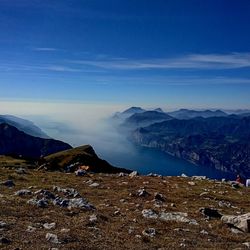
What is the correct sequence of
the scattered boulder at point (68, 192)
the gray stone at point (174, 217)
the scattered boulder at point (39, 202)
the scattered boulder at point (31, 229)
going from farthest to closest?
the scattered boulder at point (68, 192), the gray stone at point (174, 217), the scattered boulder at point (39, 202), the scattered boulder at point (31, 229)

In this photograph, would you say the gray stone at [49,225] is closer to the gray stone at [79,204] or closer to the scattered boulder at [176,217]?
the gray stone at [79,204]

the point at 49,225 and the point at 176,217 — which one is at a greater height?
the point at 49,225

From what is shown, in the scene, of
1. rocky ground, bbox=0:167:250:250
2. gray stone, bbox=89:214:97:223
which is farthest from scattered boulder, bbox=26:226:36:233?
gray stone, bbox=89:214:97:223

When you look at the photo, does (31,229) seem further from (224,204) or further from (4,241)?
(224,204)

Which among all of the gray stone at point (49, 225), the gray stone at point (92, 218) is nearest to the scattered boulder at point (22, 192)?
the gray stone at point (92, 218)

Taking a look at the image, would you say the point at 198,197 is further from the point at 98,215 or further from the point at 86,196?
the point at 98,215

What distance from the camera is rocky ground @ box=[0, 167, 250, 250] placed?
16984mm

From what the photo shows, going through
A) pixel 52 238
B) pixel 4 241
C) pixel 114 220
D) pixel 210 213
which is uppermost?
pixel 4 241

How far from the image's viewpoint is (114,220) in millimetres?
21406

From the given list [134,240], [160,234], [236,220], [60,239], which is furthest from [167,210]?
[60,239]

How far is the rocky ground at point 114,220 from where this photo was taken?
17.0 meters

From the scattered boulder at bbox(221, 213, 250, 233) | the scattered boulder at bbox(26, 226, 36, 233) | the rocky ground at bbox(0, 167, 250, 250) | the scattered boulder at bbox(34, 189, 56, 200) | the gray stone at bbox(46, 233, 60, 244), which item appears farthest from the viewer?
the scattered boulder at bbox(34, 189, 56, 200)

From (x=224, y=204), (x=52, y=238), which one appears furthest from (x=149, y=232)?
(x=224, y=204)

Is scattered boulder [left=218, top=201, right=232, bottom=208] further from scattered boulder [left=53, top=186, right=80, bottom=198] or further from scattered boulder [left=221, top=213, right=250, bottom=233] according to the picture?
scattered boulder [left=53, top=186, right=80, bottom=198]
